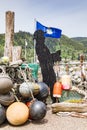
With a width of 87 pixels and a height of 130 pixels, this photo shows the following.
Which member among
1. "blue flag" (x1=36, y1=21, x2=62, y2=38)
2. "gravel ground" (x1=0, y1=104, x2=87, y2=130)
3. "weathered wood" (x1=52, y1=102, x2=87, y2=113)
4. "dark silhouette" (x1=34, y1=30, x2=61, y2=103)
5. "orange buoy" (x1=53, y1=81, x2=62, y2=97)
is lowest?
"gravel ground" (x1=0, y1=104, x2=87, y2=130)

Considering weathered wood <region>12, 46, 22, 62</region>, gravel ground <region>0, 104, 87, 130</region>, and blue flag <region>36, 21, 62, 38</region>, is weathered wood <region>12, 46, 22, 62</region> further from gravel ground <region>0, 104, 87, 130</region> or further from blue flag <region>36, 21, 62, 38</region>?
gravel ground <region>0, 104, 87, 130</region>

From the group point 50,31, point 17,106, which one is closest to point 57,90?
point 17,106

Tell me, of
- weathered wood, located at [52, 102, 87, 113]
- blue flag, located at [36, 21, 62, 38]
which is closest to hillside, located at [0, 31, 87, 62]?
blue flag, located at [36, 21, 62, 38]

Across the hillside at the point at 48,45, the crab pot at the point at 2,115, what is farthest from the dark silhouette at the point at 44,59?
the crab pot at the point at 2,115

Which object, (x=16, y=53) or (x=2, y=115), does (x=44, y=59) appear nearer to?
(x=16, y=53)

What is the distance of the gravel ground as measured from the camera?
6.83 metres

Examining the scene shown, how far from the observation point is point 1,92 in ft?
23.4

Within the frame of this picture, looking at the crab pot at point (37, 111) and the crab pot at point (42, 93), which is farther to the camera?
the crab pot at point (42, 93)

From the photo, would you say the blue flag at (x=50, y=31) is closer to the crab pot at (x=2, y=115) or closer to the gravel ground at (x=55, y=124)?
the gravel ground at (x=55, y=124)

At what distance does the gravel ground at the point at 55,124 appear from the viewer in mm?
6828

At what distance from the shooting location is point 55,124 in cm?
711

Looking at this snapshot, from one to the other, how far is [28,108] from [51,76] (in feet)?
8.29

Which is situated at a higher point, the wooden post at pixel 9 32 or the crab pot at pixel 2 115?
the wooden post at pixel 9 32

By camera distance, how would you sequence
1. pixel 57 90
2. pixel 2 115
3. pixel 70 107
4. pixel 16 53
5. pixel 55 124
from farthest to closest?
pixel 16 53, pixel 57 90, pixel 70 107, pixel 55 124, pixel 2 115
